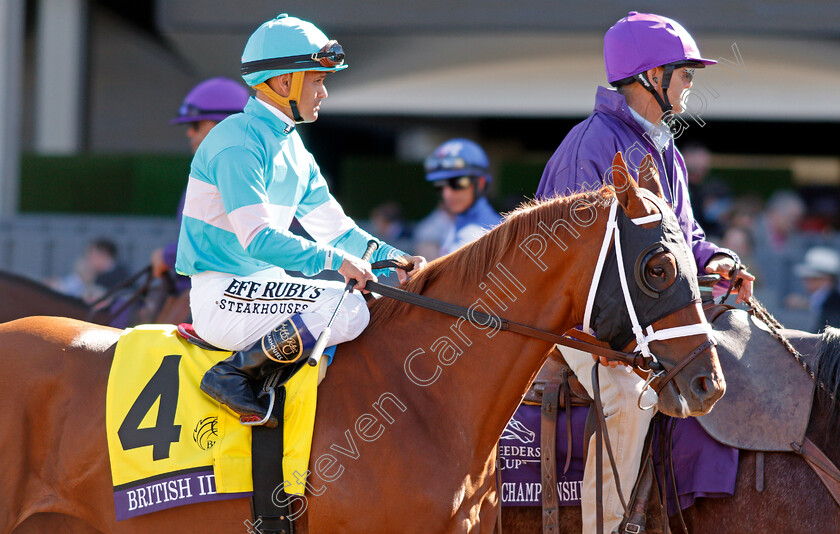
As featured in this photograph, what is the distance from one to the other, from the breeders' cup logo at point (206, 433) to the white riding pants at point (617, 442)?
134 cm

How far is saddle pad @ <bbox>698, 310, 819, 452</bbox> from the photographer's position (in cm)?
315

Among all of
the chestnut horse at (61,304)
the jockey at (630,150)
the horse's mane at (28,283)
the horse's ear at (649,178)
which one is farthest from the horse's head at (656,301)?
the horse's mane at (28,283)

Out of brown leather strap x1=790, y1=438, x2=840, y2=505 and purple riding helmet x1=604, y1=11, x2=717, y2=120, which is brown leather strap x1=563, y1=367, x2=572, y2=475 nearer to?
brown leather strap x1=790, y1=438, x2=840, y2=505

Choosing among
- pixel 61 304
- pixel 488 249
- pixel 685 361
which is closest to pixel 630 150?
pixel 488 249

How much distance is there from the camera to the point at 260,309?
2908 millimetres

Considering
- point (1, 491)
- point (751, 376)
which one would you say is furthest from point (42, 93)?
point (751, 376)

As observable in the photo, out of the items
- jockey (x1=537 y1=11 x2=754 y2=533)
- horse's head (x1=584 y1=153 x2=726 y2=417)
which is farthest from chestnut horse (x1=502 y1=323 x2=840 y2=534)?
horse's head (x1=584 y1=153 x2=726 y2=417)

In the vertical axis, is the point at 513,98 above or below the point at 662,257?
above

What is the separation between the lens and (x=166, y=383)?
2.92 metres

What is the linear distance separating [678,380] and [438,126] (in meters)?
14.0

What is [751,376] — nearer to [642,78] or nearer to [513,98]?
[642,78]

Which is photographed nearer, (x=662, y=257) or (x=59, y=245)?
(x=662, y=257)

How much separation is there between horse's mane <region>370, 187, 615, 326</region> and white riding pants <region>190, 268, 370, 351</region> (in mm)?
142

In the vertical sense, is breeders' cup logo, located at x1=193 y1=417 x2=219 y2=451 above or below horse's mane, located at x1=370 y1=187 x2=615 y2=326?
below
